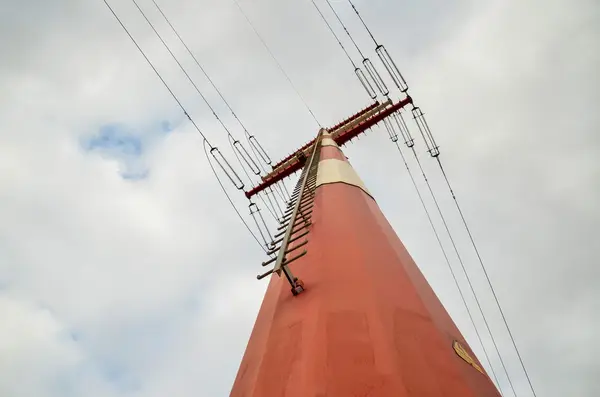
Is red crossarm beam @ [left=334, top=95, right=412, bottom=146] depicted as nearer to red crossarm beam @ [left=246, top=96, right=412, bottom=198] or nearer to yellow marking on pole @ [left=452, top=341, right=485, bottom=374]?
red crossarm beam @ [left=246, top=96, right=412, bottom=198]

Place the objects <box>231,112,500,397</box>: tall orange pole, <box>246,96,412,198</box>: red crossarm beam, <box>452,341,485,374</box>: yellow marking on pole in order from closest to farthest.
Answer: <box>231,112,500,397</box>: tall orange pole → <box>452,341,485,374</box>: yellow marking on pole → <box>246,96,412,198</box>: red crossarm beam

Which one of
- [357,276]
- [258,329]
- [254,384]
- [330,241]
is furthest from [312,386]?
[330,241]

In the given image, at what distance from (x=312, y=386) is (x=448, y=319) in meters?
1.51

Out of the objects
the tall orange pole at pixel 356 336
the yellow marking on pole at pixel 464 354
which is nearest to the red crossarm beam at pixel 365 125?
the tall orange pole at pixel 356 336

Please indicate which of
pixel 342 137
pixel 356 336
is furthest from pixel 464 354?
pixel 342 137

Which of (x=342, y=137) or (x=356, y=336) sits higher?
(x=342, y=137)

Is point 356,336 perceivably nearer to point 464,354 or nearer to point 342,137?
point 464,354

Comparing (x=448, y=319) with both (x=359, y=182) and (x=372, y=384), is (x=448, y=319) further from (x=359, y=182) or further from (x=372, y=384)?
(x=359, y=182)

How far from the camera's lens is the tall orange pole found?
227 centimetres

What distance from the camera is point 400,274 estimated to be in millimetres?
3455

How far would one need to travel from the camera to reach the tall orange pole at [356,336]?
227cm

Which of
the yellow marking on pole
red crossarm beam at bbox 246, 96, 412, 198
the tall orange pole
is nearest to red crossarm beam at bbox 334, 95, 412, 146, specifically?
red crossarm beam at bbox 246, 96, 412, 198

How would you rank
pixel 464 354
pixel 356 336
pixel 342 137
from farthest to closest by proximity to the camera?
pixel 342 137
pixel 464 354
pixel 356 336

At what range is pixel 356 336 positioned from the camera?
254cm
